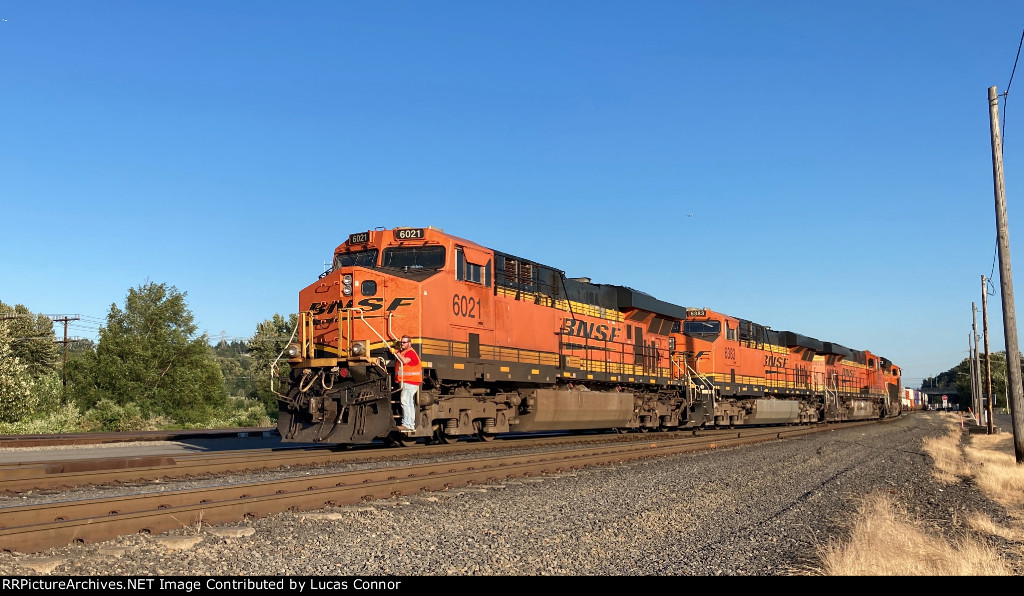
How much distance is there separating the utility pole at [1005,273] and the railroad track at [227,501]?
9.62 m

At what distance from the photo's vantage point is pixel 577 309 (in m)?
20.2

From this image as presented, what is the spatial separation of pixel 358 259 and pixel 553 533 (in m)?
9.27

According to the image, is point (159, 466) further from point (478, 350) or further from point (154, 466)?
point (478, 350)

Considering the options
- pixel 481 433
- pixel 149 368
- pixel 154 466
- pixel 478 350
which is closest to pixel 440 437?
pixel 481 433

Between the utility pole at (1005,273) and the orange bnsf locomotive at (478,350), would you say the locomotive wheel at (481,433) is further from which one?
the utility pole at (1005,273)

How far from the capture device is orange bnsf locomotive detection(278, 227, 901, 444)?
14188mm

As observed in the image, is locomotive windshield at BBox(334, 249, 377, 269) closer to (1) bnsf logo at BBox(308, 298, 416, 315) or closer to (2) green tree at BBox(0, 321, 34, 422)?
(1) bnsf logo at BBox(308, 298, 416, 315)

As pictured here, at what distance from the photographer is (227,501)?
7.99 metres

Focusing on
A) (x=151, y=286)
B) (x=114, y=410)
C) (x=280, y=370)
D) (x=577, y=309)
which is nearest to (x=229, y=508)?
(x=280, y=370)

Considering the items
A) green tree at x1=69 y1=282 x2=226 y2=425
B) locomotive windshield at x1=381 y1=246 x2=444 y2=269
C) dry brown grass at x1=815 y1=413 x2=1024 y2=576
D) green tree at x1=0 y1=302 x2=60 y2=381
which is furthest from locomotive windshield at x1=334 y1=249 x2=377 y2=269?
green tree at x1=0 y1=302 x2=60 y2=381

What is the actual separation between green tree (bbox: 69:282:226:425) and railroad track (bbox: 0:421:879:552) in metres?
31.2

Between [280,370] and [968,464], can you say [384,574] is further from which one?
[968,464]

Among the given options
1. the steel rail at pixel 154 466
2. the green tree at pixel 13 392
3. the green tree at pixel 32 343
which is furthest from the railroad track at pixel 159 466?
the green tree at pixel 32 343

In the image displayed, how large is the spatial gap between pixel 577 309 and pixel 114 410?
20287 mm
